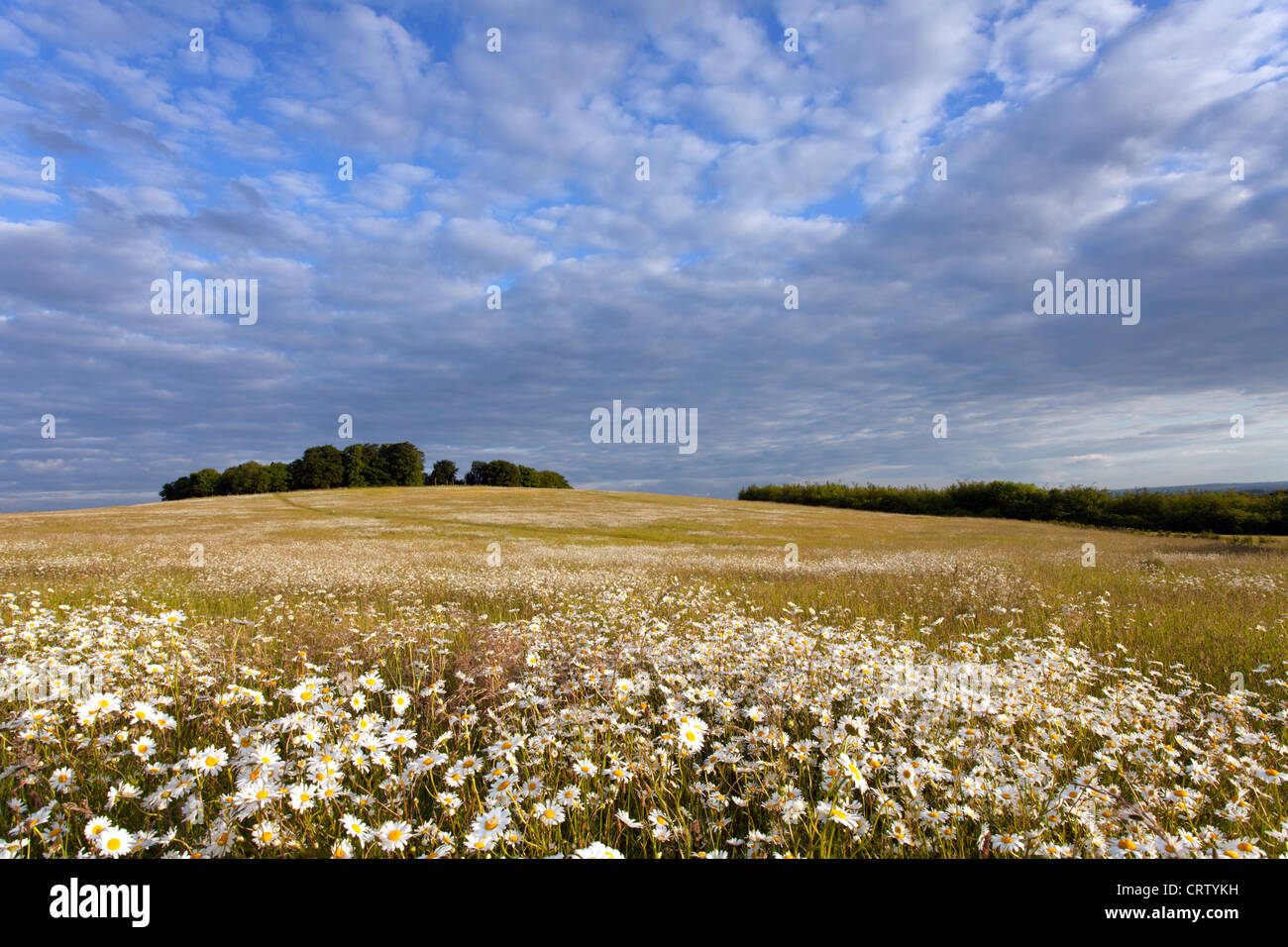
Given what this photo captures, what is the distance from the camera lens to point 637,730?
14.0ft

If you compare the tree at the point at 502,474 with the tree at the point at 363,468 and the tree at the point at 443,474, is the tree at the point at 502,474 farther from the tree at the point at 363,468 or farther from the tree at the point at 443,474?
the tree at the point at 363,468

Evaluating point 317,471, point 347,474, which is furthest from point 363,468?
point 317,471

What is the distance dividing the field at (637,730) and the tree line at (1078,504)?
199 feet

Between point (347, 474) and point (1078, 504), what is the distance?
4347 inches

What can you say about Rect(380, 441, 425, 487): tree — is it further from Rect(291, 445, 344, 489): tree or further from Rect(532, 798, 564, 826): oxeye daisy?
Rect(532, 798, 564, 826): oxeye daisy

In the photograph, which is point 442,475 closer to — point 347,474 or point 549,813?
point 347,474

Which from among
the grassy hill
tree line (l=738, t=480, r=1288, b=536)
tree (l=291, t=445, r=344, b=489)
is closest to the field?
the grassy hill

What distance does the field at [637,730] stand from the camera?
2969 mm

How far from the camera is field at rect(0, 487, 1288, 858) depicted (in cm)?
297

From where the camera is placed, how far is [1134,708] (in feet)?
15.6

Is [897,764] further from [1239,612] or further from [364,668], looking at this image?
[1239,612]

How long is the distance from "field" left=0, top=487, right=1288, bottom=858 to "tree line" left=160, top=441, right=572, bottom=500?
95.6 metres
